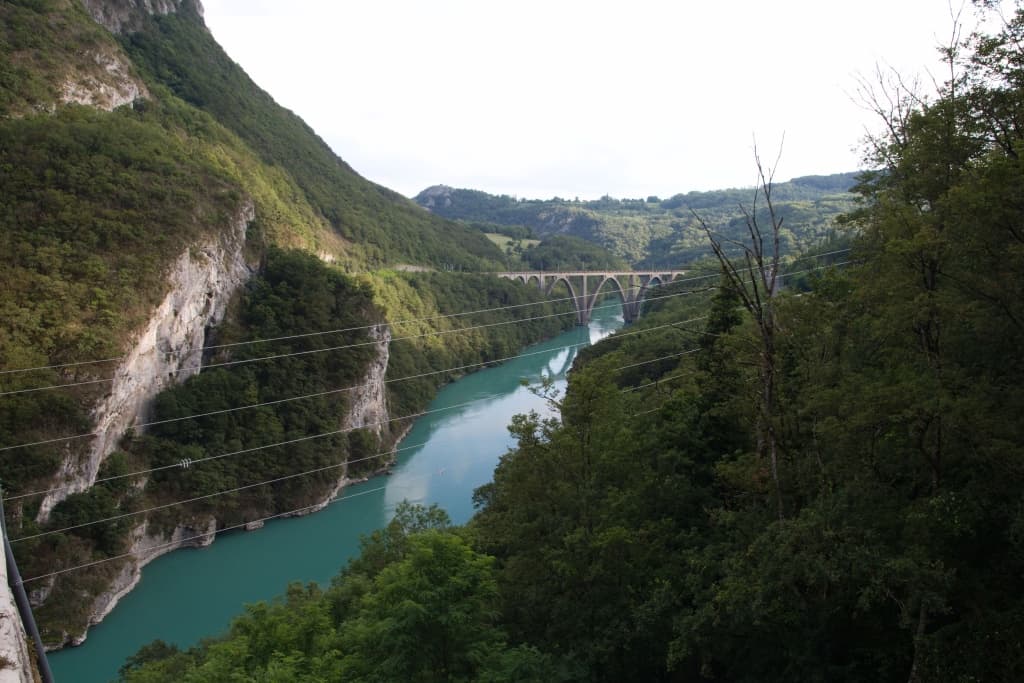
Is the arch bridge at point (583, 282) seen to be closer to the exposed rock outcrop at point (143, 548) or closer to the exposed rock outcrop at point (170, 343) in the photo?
the exposed rock outcrop at point (170, 343)

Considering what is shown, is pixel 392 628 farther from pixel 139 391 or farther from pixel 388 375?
pixel 388 375

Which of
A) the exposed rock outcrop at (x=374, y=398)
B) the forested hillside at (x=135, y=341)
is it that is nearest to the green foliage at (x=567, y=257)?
the forested hillside at (x=135, y=341)

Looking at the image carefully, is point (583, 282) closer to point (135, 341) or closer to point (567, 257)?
point (567, 257)

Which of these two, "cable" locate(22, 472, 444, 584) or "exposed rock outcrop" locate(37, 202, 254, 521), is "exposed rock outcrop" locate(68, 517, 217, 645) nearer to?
"cable" locate(22, 472, 444, 584)

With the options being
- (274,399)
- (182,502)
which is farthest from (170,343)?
(182,502)

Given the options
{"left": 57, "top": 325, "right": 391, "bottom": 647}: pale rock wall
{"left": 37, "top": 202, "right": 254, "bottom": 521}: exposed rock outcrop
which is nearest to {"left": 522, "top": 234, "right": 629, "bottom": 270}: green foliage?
{"left": 57, "top": 325, "right": 391, "bottom": 647}: pale rock wall

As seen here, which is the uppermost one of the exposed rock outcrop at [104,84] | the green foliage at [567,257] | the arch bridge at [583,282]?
the exposed rock outcrop at [104,84]
